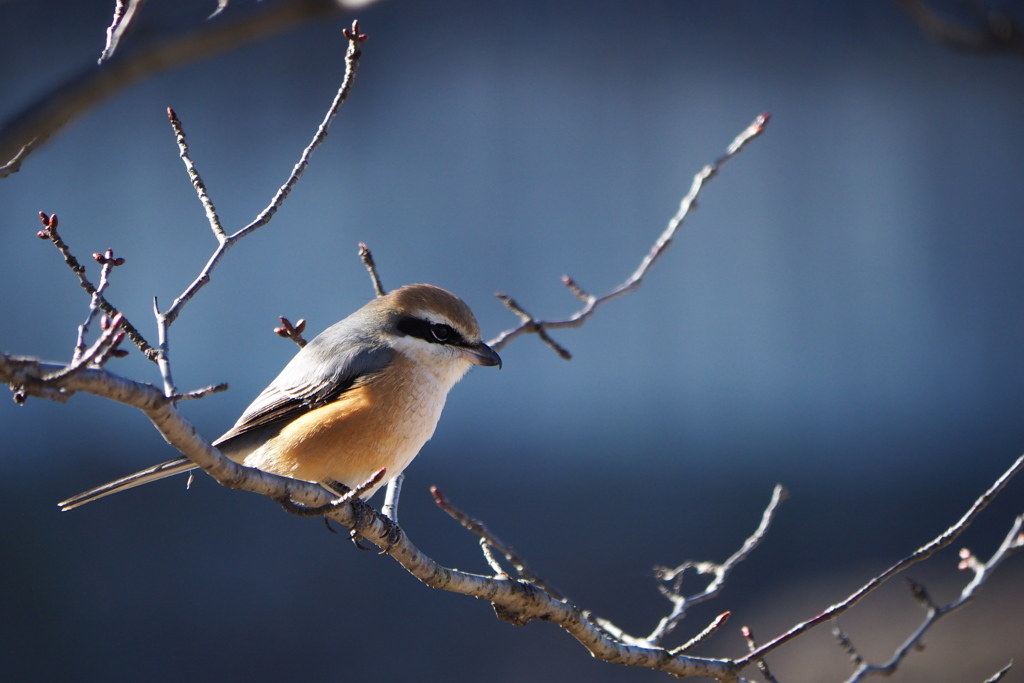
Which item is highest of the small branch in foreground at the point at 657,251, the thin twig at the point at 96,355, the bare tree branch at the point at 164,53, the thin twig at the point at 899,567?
the small branch in foreground at the point at 657,251

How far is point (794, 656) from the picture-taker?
5039 millimetres

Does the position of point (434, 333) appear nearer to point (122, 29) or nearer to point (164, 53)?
point (122, 29)

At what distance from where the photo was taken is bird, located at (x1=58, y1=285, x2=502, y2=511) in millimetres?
3062

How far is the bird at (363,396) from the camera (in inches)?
121

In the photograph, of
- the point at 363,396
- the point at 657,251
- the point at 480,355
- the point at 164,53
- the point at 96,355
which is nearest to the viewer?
the point at 164,53

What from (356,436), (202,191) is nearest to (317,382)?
(356,436)

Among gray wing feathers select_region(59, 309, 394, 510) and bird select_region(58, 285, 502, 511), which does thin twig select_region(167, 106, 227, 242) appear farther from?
gray wing feathers select_region(59, 309, 394, 510)

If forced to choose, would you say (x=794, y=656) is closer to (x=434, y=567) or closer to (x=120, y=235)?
(x=434, y=567)

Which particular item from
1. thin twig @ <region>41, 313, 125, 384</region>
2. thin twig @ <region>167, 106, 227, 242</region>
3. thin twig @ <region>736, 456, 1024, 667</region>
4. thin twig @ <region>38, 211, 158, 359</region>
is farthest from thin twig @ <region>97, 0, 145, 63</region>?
thin twig @ <region>736, 456, 1024, 667</region>

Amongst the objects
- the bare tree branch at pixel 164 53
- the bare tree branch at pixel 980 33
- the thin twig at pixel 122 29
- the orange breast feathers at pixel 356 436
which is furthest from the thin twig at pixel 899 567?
the thin twig at pixel 122 29

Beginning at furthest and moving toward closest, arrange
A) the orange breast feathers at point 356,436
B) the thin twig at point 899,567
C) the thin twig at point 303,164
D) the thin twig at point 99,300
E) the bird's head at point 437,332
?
the bird's head at point 437,332, the orange breast feathers at point 356,436, the thin twig at point 899,567, the thin twig at point 303,164, the thin twig at point 99,300

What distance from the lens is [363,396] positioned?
10.3 feet

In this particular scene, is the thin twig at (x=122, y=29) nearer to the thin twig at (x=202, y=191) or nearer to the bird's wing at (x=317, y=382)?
the thin twig at (x=202, y=191)

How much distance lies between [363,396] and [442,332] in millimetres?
421
